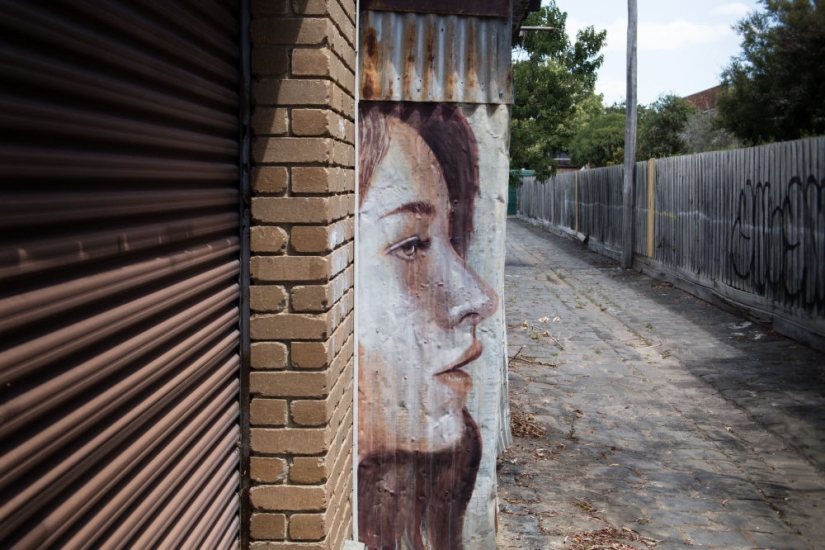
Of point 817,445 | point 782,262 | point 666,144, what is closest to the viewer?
point 817,445

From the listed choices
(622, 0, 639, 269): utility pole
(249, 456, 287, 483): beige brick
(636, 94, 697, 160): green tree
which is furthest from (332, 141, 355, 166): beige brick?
(636, 94, 697, 160): green tree

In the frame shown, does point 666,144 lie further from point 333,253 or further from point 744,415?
point 333,253

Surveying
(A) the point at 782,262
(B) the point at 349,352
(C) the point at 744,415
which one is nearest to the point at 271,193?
(B) the point at 349,352

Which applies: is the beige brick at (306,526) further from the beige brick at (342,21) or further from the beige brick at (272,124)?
the beige brick at (342,21)

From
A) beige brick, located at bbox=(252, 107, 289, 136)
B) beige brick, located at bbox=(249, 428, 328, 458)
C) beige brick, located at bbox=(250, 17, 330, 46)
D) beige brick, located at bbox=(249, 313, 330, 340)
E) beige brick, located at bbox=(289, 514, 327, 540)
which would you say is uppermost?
beige brick, located at bbox=(250, 17, 330, 46)

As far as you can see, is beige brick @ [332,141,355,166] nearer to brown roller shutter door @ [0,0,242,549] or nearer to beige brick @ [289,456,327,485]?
brown roller shutter door @ [0,0,242,549]

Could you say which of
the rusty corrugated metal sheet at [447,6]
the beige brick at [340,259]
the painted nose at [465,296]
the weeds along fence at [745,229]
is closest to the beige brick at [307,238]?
the beige brick at [340,259]

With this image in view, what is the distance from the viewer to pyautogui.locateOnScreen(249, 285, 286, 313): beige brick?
2.95 meters

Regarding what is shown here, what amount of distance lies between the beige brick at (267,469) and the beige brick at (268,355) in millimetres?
323

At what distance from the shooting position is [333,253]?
3.15 meters

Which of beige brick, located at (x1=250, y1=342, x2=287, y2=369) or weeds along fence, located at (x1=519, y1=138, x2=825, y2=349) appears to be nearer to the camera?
beige brick, located at (x1=250, y1=342, x2=287, y2=369)

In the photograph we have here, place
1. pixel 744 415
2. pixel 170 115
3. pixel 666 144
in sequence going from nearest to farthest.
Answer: pixel 170 115 < pixel 744 415 < pixel 666 144

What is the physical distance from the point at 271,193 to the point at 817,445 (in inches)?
212

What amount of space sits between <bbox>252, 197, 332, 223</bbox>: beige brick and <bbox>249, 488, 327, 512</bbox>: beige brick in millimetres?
925
